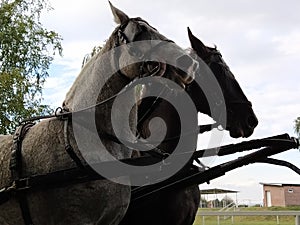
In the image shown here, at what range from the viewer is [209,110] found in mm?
6059

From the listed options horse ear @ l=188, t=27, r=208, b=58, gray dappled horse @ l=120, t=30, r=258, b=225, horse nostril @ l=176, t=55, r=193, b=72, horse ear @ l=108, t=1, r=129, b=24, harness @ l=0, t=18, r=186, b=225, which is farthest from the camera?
horse ear @ l=188, t=27, r=208, b=58

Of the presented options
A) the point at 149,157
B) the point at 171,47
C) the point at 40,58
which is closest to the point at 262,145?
the point at 149,157

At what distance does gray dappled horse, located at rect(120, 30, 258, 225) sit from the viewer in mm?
5238

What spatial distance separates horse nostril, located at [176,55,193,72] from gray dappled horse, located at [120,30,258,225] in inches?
55.2

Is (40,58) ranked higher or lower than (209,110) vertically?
higher

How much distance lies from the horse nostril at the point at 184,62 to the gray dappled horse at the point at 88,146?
0.04 m

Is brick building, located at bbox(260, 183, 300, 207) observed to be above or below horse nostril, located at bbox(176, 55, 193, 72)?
below

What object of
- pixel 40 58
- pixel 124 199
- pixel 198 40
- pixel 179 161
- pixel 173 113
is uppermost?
pixel 40 58

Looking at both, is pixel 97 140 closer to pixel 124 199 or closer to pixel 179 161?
pixel 124 199

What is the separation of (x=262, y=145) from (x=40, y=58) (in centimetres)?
1246

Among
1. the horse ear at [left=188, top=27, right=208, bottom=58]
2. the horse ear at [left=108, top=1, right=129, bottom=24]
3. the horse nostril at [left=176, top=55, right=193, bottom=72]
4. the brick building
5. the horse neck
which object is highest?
the horse ear at [left=188, top=27, right=208, bottom=58]

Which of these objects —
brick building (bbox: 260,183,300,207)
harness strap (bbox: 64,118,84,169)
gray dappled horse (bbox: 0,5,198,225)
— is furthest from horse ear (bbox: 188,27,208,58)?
brick building (bbox: 260,183,300,207)

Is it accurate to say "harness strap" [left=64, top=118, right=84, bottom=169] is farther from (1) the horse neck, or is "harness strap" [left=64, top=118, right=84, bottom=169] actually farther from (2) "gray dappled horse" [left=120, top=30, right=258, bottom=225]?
(2) "gray dappled horse" [left=120, top=30, right=258, bottom=225]

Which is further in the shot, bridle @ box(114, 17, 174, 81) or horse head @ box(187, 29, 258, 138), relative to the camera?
horse head @ box(187, 29, 258, 138)
